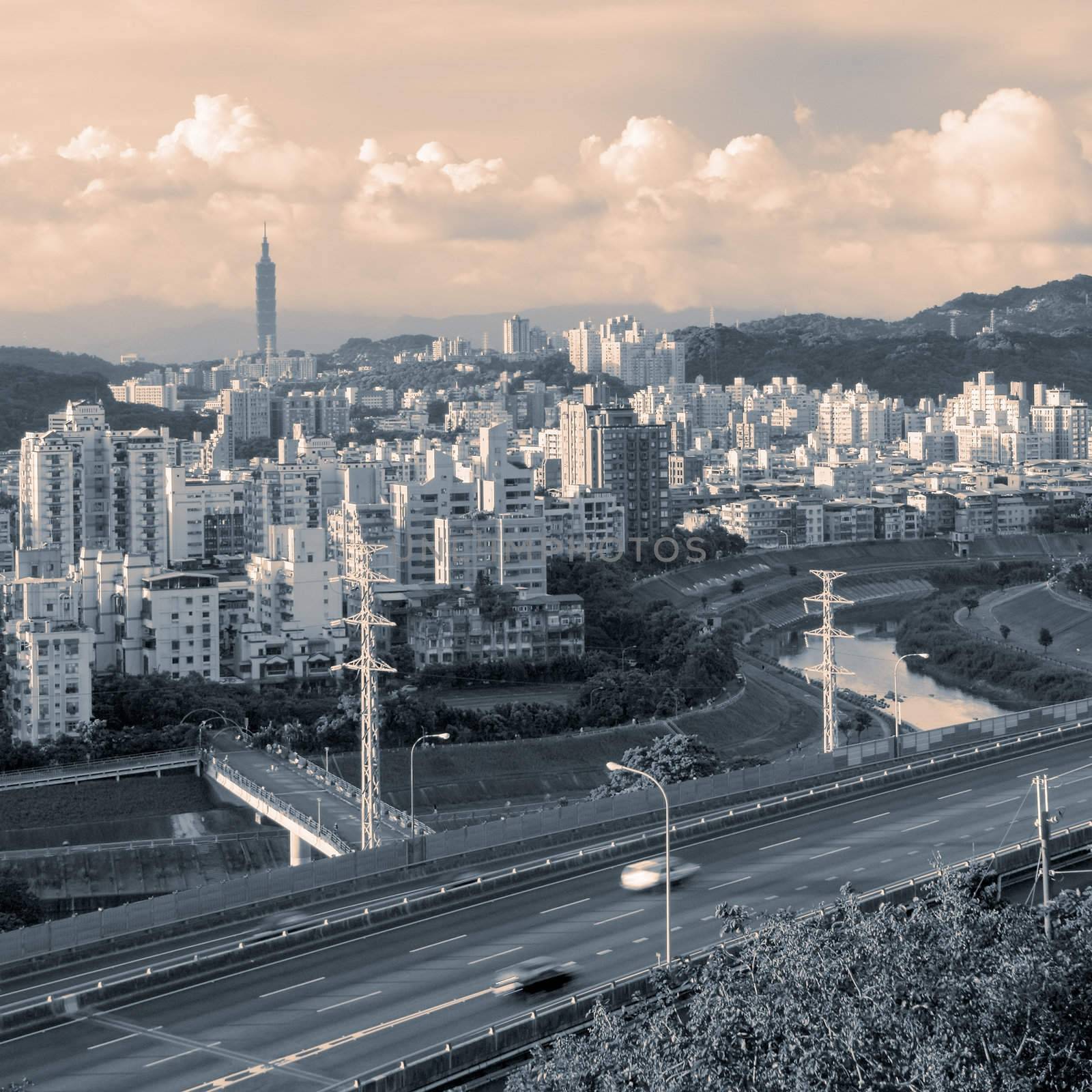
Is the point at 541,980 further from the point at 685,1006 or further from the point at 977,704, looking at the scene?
the point at 977,704

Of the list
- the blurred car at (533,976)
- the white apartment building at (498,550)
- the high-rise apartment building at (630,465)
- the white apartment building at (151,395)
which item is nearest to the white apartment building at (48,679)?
the white apartment building at (498,550)

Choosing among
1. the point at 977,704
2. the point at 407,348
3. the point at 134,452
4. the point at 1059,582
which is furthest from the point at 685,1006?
→ the point at 407,348

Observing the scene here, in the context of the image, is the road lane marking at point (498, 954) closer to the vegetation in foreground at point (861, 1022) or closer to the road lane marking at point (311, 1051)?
the road lane marking at point (311, 1051)

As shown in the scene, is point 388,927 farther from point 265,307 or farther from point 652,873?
point 265,307

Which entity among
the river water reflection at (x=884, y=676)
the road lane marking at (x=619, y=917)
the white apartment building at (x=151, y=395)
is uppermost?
the white apartment building at (x=151, y=395)

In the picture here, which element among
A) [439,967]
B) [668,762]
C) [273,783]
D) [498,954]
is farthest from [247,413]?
[439,967]
